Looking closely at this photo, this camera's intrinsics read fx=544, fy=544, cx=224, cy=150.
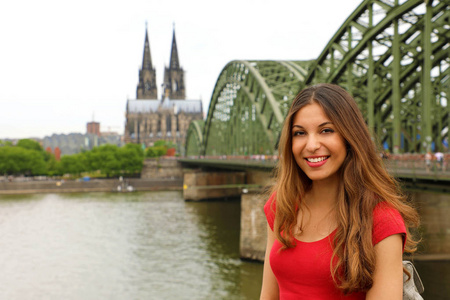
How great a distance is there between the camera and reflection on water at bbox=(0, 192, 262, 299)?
20.2 meters

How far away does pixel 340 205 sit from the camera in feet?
7.07

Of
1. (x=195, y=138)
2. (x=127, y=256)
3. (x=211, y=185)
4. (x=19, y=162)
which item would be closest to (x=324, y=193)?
(x=127, y=256)

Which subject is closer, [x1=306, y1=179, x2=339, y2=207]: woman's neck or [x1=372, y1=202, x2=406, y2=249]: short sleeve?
[x1=372, y1=202, x2=406, y2=249]: short sleeve

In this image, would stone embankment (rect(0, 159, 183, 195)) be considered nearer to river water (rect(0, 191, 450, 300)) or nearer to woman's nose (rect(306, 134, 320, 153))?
river water (rect(0, 191, 450, 300))

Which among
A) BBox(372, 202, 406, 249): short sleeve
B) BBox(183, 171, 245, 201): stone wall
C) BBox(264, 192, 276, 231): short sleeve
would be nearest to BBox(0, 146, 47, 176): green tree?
BBox(183, 171, 245, 201): stone wall

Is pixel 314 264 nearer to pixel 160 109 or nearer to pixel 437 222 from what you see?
pixel 437 222

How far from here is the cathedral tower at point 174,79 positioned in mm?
163750

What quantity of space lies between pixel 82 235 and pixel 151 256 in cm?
860

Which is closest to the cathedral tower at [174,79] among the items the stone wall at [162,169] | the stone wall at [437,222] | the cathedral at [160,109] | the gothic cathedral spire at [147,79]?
the cathedral at [160,109]

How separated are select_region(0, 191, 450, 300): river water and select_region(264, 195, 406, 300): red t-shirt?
15.8m

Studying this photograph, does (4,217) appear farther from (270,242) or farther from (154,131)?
(154,131)

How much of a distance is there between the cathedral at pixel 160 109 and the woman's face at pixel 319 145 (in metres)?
155

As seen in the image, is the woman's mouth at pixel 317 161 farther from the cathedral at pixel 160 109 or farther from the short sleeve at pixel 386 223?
the cathedral at pixel 160 109

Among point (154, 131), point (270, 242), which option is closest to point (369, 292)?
point (270, 242)
